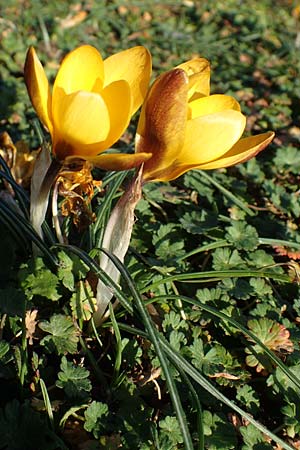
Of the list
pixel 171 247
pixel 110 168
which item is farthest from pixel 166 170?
pixel 171 247

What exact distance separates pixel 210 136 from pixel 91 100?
24 cm

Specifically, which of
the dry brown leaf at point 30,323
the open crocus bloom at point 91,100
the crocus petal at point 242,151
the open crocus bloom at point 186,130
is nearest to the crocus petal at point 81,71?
the open crocus bloom at point 91,100

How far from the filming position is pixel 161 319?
1479 millimetres

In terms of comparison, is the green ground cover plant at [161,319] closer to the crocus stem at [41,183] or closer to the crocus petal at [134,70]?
the crocus stem at [41,183]

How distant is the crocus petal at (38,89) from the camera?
1.13m

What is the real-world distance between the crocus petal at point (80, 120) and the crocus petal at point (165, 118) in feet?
0.30

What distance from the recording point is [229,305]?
4.92 feet

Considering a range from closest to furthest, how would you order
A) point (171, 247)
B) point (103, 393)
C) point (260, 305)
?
point (103, 393), point (260, 305), point (171, 247)

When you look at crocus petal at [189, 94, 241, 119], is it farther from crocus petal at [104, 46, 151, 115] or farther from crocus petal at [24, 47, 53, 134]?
crocus petal at [24, 47, 53, 134]

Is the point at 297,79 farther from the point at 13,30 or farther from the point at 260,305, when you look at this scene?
the point at 260,305

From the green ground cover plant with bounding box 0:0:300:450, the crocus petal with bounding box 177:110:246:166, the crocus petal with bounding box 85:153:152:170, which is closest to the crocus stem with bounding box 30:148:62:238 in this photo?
the green ground cover plant with bounding box 0:0:300:450

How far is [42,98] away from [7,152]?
0.83 m

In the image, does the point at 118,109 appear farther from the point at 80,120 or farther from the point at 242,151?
the point at 242,151

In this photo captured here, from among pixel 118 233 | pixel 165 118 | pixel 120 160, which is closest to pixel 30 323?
pixel 118 233
